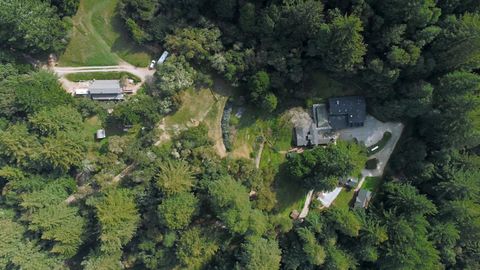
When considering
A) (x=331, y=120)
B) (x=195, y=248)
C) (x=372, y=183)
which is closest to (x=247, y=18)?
(x=331, y=120)

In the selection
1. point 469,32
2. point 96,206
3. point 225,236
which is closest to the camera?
point 469,32

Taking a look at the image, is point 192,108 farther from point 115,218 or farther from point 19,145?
point 19,145

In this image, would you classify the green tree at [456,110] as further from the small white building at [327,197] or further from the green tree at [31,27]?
the green tree at [31,27]

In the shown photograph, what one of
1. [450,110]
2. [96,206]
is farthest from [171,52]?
[450,110]

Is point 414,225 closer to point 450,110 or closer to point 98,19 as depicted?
point 450,110

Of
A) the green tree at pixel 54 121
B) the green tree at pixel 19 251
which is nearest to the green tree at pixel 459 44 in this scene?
the green tree at pixel 54 121
